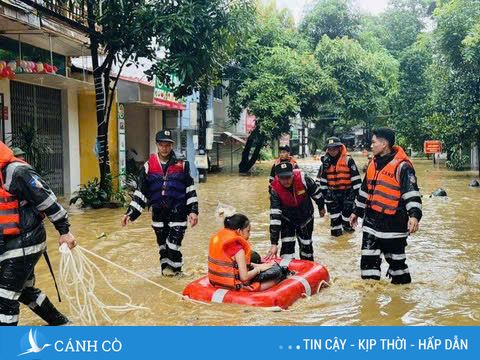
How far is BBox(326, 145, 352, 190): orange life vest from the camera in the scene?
10102 millimetres

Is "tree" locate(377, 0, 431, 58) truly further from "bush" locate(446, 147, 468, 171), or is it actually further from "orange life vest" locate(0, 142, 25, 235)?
"orange life vest" locate(0, 142, 25, 235)

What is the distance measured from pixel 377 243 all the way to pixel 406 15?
40961 millimetres

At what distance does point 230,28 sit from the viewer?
13.4 m

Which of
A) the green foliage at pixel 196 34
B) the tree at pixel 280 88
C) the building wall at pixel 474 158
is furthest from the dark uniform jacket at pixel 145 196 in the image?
the building wall at pixel 474 158

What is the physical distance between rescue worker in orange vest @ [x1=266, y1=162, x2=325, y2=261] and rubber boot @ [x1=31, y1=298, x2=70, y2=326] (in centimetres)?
262

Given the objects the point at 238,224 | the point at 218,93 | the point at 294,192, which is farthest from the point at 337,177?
the point at 218,93

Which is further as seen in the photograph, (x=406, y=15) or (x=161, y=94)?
(x=406, y=15)

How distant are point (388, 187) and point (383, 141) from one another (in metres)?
0.50

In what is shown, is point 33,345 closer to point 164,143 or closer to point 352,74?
point 164,143

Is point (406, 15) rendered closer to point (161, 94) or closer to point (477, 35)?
point (477, 35)

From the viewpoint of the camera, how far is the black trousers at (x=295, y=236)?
7.47 metres

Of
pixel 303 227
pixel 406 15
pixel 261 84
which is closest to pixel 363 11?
pixel 406 15

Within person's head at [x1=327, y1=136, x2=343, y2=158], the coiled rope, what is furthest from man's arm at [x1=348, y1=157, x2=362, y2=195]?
the coiled rope

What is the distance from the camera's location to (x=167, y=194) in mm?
7082
